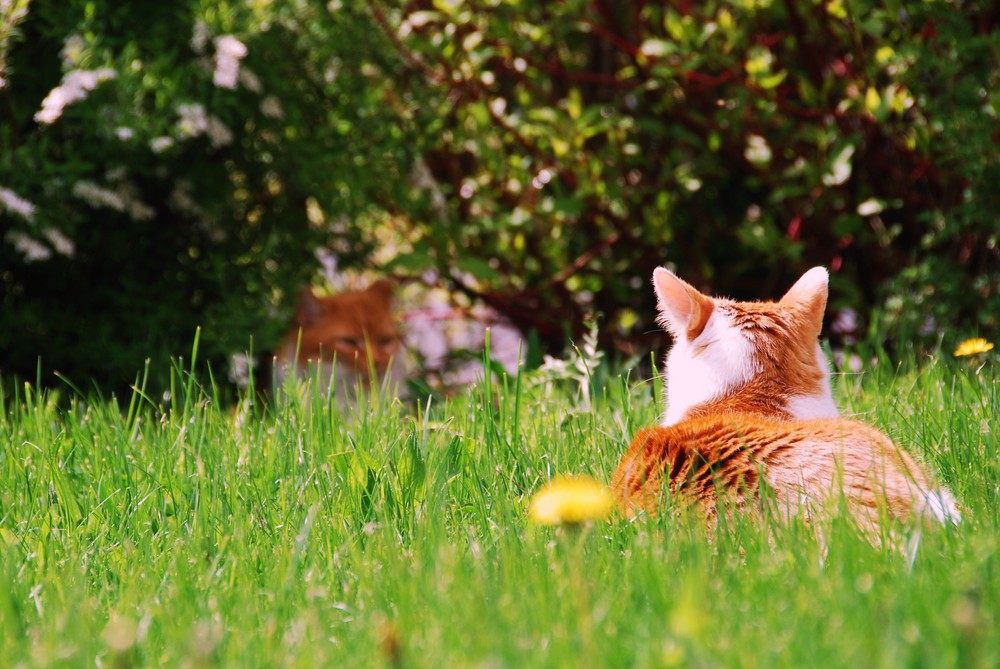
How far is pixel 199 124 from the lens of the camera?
4.06 meters

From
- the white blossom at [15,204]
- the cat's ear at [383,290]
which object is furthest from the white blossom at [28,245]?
the cat's ear at [383,290]

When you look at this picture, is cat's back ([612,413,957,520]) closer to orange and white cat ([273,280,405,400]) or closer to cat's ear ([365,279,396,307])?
orange and white cat ([273,280,405,400])

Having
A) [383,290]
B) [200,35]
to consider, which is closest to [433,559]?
[200,35]

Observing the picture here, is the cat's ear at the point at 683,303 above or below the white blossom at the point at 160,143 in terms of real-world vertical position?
below

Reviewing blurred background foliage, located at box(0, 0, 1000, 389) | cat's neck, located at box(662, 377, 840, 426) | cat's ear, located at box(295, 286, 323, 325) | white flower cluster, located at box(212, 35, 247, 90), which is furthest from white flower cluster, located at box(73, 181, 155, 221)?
cat's neck, located at box(662, 377, 840, 426)

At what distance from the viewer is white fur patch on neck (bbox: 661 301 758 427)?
273 centimetres

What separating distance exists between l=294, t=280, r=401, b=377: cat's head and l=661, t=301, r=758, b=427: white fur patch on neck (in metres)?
2.50

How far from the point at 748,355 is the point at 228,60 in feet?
7.90

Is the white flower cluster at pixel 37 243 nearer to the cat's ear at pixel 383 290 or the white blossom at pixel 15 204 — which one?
the white blossom at pixel 15 204

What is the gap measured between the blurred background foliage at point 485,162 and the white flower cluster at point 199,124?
0.5 inches

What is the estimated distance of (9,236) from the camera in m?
4.09

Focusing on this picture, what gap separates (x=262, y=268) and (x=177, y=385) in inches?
26.4

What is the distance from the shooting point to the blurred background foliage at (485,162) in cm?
415

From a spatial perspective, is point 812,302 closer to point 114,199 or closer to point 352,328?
point 114,199
